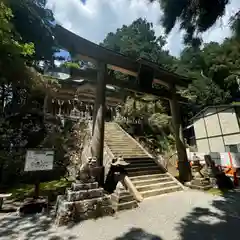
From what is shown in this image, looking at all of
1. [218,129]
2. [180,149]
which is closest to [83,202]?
A: [180,149]

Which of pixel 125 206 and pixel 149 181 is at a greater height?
pixel 149 181

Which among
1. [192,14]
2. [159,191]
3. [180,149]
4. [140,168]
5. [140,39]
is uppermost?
[140,39]

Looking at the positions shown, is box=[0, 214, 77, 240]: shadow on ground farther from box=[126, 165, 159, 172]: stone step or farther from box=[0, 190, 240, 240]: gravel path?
box=[126, 165, 159, 172]: stone step

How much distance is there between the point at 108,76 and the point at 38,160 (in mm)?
3980

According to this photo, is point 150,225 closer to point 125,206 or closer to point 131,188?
point 125,206

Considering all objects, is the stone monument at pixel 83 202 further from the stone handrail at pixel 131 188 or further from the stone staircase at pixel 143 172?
the stone handrail at pixel 131 188

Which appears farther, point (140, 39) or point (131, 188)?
point (140, 39)

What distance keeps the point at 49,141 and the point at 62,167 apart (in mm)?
1830

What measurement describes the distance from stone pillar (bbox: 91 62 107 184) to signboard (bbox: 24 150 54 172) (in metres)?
1.38

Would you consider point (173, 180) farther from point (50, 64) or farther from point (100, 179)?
point (50, 64)

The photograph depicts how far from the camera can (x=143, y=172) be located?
705cm

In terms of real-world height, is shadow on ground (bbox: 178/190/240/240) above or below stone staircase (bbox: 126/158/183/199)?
below

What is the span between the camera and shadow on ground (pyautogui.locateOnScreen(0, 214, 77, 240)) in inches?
124

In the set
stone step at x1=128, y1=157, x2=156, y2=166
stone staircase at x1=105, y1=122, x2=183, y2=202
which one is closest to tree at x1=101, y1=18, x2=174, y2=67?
stone staircase at x1=105, y1=122, x2=183, y2=202
